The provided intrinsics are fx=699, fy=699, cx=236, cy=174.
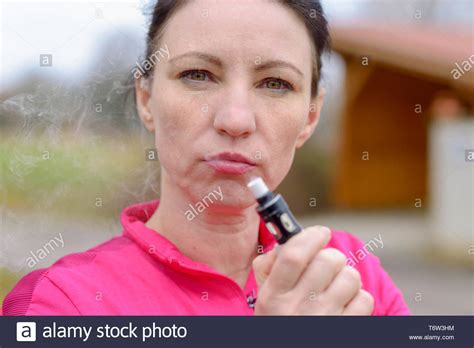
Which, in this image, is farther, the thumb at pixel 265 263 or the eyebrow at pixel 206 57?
the eyebrow at pixel 206 57

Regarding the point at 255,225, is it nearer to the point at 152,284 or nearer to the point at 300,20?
the point at 152,284

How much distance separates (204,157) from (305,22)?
1.15ft

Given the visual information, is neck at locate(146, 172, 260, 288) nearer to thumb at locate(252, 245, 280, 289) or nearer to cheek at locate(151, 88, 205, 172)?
cheek at locate(151, 88, 205, 172)

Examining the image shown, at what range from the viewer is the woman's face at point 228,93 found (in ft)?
4.17

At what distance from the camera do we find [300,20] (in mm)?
1372

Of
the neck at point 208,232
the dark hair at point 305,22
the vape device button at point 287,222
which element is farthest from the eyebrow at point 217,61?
the vape device button at point 287,222

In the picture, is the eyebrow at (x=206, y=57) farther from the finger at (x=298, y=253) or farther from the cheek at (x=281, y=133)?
the finger at (x=298, y=253)

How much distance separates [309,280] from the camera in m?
1.00

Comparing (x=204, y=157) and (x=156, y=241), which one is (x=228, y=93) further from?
(x=156, y=241)

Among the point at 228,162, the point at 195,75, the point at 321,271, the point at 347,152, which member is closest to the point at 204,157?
the point at 228,162

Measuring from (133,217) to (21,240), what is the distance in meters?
0.31

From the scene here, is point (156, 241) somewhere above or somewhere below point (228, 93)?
below

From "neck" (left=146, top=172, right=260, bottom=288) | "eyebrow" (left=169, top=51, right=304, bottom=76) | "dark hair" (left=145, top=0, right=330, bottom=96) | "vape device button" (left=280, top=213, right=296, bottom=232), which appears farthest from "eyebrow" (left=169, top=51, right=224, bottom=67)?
"vape device button" (left=280, top=213, right=296, bottom=232)

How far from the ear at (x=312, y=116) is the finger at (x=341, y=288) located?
50 centimetres
